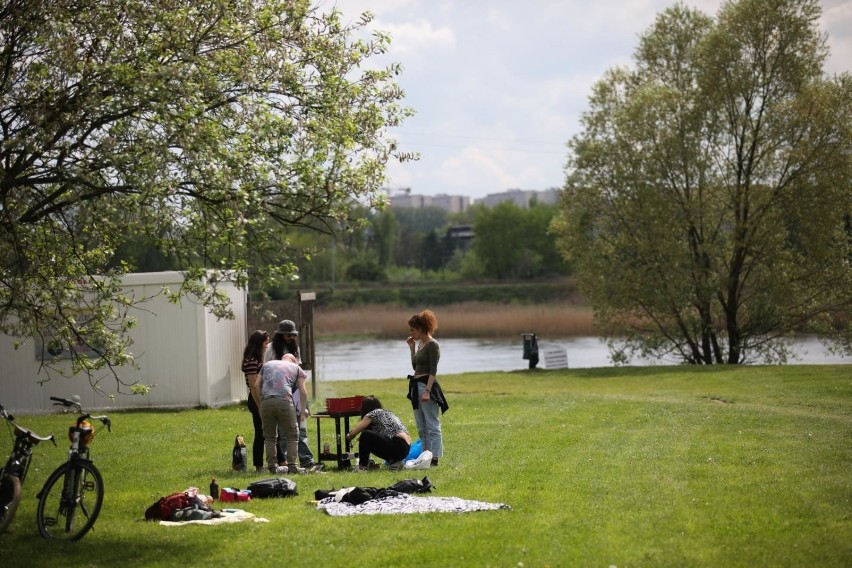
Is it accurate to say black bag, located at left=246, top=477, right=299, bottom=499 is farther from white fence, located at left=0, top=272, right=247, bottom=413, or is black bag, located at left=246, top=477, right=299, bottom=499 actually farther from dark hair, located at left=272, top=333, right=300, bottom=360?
white fence, located at left=0, top=272, right=247, bottom=413

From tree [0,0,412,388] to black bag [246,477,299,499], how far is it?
2003 mm

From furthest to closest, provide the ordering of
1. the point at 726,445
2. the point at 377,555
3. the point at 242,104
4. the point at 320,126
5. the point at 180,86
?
the point at 726,445 < the point at 320,126 < the point at 242,104 < the point at 180,86 < the point at 377,555

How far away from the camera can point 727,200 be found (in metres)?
39.3

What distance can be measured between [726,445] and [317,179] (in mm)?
7330

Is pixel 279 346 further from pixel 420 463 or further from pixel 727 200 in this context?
pixel 727 200

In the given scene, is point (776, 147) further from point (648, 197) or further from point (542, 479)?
point (542, 479)

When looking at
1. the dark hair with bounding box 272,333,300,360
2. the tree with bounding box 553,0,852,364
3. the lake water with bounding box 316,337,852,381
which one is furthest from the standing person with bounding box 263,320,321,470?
the tree with bounding box 553,0,852,364

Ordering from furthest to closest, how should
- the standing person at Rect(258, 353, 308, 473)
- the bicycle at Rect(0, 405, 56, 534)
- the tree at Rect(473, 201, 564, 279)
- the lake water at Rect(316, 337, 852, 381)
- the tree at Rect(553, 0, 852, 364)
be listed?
1. the tree at Rect(473, 201, 564, 279)
2. the lake water at Rect(316, 337, 852, 381)
3. the tree at Rect(553, 0, 852, 364)
4. the standing person at Rect(258, 353, 308, 473)
5. the bicycle at Rect(0, 405, 56, 534)

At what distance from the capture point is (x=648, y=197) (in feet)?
127

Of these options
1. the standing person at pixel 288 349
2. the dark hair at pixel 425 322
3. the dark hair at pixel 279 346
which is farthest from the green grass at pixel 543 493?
the dark hair at pixel 425 322

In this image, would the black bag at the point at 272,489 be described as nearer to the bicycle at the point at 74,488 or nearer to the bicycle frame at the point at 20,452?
the bicycle at the point at 74,488

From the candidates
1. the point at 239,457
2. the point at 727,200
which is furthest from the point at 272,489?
the point at 727,200

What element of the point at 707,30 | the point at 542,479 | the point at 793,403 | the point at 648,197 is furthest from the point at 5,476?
the point at 707,30

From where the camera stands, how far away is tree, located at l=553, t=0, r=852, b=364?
121ft
